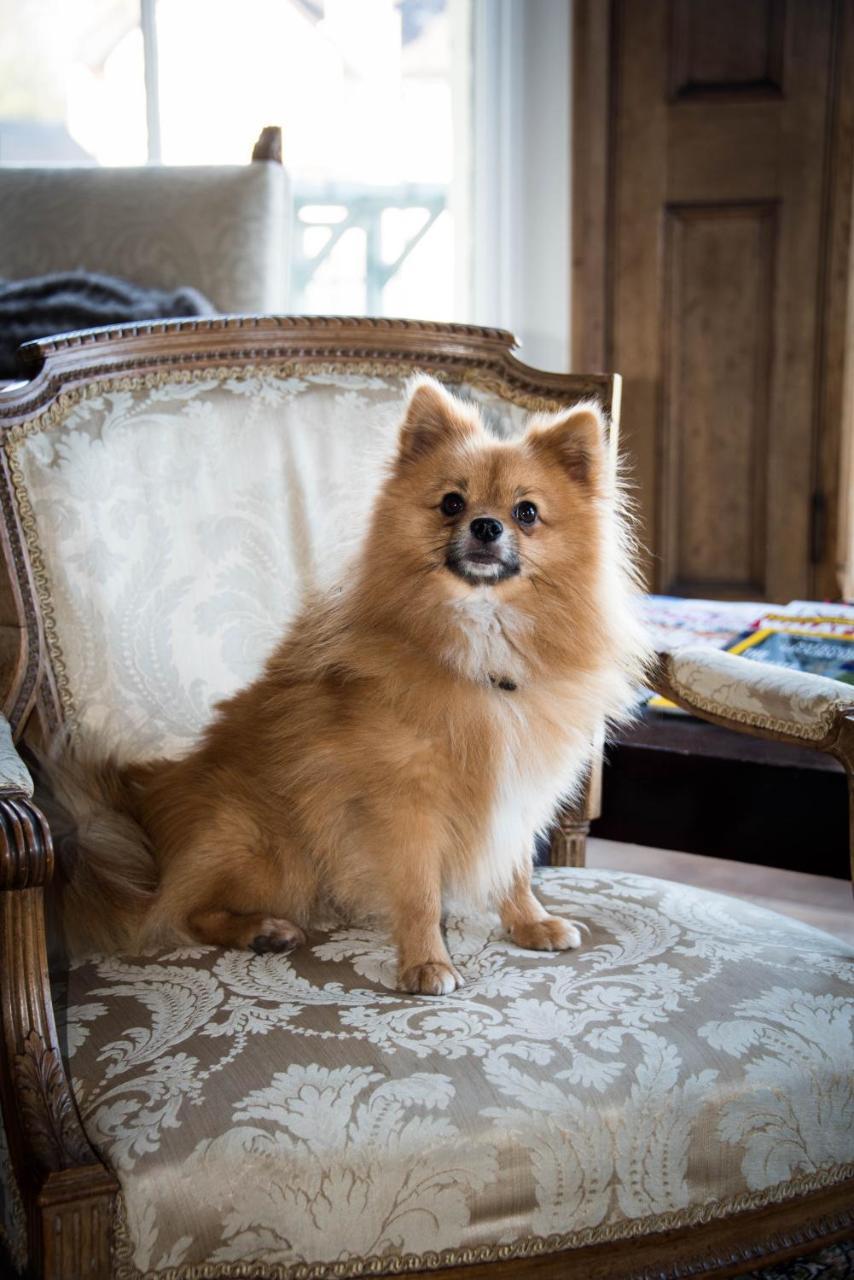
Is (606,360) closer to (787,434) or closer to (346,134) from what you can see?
(787,434)

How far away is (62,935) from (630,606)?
804 millimetres

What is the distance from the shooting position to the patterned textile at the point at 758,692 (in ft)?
5.05

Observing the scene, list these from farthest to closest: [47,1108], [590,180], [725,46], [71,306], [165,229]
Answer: [590,180] → [725,46] → [165,229] → [71,306] → [47,1108]

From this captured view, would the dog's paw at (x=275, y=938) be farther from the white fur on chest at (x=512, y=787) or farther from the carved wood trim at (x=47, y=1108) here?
the carved wood trim at (x=47, y=1108)

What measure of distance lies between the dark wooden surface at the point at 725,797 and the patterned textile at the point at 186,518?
57 centimetres

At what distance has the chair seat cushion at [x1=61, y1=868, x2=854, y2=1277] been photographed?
1.11 m

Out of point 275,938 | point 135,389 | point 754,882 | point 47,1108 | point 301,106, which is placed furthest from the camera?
point 301,106

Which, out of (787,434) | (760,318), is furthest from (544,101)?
(787,434)

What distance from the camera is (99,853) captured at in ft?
4.90

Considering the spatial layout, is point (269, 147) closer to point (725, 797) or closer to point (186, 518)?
point (186, 518)

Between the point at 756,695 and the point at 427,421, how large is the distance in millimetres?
539

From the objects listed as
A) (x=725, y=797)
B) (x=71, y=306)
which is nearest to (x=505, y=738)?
(x=725, y=797)

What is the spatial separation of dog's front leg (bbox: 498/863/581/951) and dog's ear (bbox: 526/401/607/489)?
0.49 m

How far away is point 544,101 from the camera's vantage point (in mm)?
4312
